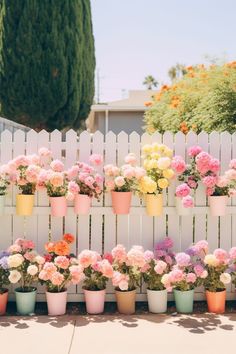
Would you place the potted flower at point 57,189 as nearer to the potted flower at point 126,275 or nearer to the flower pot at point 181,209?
the potted flower at point 126,275

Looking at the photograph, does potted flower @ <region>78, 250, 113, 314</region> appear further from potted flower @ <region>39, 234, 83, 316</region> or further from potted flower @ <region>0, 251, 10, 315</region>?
potted flower @ <region>0, 251, 10, 315</region>

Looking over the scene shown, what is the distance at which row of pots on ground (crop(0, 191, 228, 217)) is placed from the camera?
447cm

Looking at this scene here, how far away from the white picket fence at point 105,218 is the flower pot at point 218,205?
15 centimetres

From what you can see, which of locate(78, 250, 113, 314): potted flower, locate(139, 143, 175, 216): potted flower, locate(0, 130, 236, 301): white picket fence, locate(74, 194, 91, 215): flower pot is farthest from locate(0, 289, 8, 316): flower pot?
locate(139, 143, 175, 216): potted flower

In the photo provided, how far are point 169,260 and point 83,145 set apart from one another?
4.85ft

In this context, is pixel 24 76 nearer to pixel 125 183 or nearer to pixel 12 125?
pixel 12 125

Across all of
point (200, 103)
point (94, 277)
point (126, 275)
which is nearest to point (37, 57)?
point (200, 103)

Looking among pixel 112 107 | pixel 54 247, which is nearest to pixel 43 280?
pixel 54 247

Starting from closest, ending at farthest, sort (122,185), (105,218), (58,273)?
(58,273), (122,185), (105,218)

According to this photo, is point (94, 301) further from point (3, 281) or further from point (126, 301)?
point (3, 281)

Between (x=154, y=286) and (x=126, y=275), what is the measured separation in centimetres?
35

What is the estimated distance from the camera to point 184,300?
4.36m

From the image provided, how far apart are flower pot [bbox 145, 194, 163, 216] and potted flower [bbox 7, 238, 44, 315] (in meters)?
1.18

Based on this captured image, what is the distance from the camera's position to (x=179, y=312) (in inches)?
172
